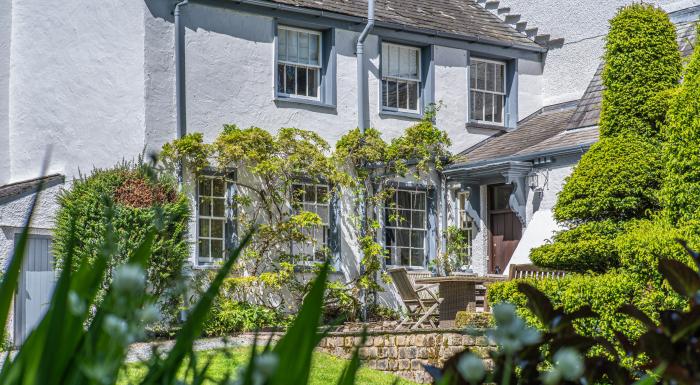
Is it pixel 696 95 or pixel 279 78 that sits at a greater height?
pixel 279 78

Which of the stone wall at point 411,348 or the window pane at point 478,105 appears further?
the window pane at point 478,105

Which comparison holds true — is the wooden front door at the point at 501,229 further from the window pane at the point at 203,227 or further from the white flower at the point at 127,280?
the white flower at the point at 127,280

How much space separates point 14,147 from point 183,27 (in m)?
3.75

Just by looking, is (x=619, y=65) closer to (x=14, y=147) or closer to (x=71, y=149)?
(x=71, y=149)

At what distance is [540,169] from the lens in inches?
685

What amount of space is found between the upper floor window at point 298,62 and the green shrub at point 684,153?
8.09 m

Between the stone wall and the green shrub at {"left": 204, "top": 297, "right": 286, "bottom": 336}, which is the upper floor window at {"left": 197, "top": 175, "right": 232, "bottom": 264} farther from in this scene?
the stone wall

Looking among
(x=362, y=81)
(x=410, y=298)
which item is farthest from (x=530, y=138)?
(x=410, y=298)

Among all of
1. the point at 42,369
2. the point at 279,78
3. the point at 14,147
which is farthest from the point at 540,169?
the point at 42,369

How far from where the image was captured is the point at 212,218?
16.4m

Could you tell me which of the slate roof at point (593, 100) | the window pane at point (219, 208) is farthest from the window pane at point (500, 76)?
the window pane at point (219, 208)

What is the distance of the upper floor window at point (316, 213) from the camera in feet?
55.9

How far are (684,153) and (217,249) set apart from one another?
8.36 meters

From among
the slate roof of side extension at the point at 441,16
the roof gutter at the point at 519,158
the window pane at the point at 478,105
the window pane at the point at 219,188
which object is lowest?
the window pane at the point at 219,188
